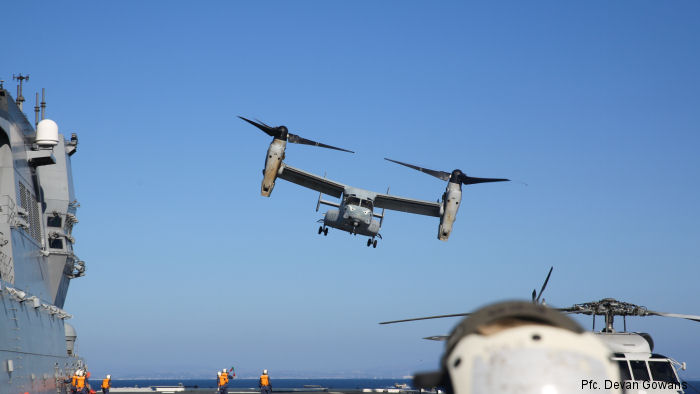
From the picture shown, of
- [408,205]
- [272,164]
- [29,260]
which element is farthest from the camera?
[408,205]

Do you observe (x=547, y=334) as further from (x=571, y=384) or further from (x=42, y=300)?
(x=42, y=300)

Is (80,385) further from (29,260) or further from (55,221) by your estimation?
(55,221)

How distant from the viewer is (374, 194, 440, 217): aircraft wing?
43594 millimetres

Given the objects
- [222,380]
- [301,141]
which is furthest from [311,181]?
[222,380]

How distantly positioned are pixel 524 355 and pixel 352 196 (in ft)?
121

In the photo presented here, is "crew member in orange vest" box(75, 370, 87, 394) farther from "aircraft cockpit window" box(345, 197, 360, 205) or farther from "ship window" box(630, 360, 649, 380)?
"ship window" box(630, 360, 649, 380)

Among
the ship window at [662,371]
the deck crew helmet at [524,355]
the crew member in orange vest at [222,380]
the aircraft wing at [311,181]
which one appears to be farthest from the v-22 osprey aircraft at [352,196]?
the deck crew helmet at [524,355]

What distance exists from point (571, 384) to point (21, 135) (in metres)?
32.0

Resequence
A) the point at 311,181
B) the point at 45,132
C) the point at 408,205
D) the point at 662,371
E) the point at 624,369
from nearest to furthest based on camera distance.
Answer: the point at 624,369, the point at 662,371, the point at 45,132, the point at 311,181, the point at 408,205

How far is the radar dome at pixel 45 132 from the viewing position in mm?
31094

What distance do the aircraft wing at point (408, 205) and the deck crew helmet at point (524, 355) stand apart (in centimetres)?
3871

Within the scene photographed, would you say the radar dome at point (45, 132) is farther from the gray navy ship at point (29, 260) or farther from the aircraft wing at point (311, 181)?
the aircraft wing at point (311, 181)

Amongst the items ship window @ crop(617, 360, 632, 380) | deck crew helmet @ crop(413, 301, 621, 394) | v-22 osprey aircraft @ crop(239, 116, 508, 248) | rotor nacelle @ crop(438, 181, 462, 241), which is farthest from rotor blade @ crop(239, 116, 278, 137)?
deck crew helmet @ crop(413, 301, 621, 394)

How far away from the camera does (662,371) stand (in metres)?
17.8
